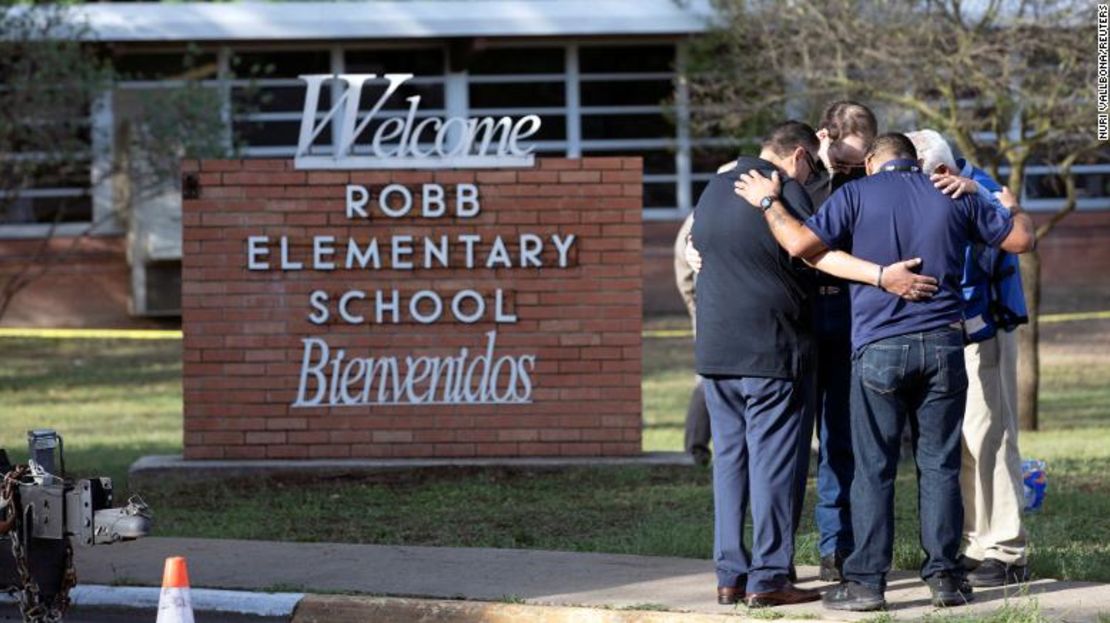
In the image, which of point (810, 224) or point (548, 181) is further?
point (548, 181)

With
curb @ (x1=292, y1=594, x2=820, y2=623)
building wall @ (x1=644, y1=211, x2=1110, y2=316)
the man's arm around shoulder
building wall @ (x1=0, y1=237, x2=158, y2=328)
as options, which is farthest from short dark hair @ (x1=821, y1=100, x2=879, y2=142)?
building wall @ (x1=0, y1=237, x2=158, y2=328)

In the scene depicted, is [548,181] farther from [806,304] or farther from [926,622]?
[926,622]

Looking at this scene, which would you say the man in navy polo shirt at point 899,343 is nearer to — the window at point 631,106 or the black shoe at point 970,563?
the black shoe at point 970,563

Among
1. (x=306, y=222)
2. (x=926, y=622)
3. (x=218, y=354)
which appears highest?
(x=306, y=222)

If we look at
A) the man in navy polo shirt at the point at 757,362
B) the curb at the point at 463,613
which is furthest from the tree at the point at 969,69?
the curb at the point at 463,613

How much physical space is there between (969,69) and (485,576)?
844 centimetres

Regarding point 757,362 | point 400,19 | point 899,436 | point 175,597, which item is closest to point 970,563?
point 899,436

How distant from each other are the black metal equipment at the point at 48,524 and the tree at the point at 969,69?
9.63m

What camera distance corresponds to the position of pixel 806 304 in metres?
6.98

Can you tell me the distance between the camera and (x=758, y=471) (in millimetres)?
6902

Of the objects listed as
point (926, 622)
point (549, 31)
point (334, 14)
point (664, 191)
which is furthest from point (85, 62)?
point (926, 622)

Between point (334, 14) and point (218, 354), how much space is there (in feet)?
45.0

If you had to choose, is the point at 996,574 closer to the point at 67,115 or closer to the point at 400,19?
the point at 67,115

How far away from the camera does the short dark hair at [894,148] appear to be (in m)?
6.80
